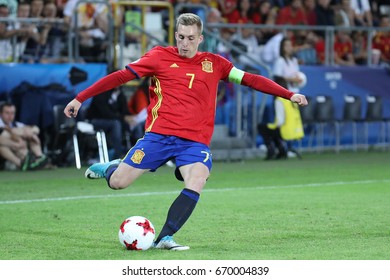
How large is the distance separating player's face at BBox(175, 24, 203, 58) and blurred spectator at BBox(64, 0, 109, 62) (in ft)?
38.6

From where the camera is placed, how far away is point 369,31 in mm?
26609

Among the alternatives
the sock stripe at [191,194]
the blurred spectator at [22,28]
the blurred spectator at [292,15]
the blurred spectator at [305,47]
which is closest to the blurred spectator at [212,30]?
the blurred spectator at [292,15]

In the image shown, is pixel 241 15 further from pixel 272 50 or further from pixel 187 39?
pixel 187 39

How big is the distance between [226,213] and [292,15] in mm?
13846

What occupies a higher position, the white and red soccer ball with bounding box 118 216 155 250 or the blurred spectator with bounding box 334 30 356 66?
the white and red soccer ball with bounding box 118 216 155 250

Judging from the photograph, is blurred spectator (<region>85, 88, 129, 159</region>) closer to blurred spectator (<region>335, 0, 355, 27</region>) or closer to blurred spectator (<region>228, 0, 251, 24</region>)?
blurred spectator (<region>228, 0, 251, 24</region>)

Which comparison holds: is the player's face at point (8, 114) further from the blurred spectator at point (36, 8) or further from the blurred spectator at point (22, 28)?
the blurred spectator at point (36, 8)

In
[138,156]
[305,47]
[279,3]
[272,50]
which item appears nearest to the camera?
[138,156]

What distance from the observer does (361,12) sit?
2850 cm

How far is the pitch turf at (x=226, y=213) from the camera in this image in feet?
31.6

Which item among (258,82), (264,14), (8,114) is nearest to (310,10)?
(264,14)

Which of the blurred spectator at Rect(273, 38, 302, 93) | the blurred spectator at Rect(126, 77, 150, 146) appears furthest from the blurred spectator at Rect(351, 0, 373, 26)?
the blurred spectator at Rect(126, 77, 150, 146)

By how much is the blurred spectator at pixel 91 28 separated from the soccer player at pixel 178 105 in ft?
38.1

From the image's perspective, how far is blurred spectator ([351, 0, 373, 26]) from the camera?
Answer: 28016 mm
